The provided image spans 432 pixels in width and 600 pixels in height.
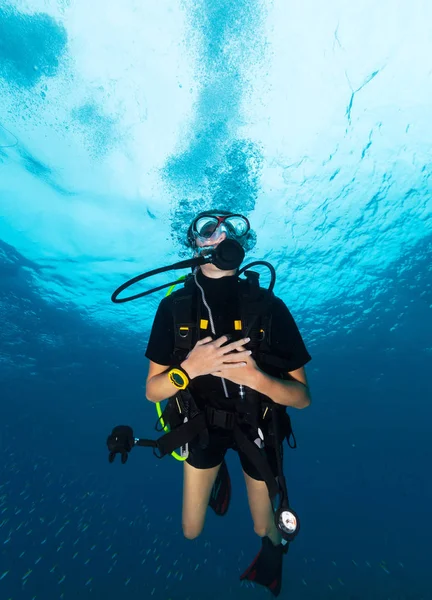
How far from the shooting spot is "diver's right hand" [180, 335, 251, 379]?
302cm

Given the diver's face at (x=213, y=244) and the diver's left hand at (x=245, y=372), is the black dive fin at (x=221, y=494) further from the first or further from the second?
the diver's face at (x=213, y=244)

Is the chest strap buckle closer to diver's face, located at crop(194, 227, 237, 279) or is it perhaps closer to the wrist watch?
the wrist watch

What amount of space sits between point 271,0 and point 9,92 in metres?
8.55

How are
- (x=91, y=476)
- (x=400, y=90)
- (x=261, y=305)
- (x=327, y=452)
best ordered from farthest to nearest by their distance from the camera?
(x=327, y=452) < (x=91, y=476) < (x=400, y=90) < (x=261, y=305)

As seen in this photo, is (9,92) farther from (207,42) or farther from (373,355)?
(373,355)

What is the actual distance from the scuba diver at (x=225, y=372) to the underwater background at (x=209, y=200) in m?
8.52

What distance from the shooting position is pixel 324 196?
47.5 ft

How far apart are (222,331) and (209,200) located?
11385 millimetres

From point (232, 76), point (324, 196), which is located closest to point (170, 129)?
point (232, 76)

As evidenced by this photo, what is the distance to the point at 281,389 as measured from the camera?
3.34 meters

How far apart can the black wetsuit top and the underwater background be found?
922 cm

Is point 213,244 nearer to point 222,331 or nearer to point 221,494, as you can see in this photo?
point 222,331

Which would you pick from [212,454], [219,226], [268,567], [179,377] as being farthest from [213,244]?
[268,567]

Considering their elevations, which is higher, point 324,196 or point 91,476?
point 324,196
